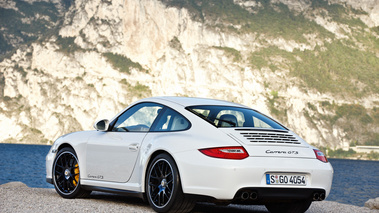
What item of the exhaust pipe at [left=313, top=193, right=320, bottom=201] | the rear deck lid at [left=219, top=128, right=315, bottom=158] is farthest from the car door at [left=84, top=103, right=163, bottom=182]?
the exhaust pipe at [left=313, top=193, right=320, bottom=201]

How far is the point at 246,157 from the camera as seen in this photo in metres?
5.64

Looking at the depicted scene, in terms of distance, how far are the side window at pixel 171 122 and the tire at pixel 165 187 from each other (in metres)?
0.43

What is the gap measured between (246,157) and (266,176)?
321mm

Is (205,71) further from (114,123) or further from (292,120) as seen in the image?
(114,123)

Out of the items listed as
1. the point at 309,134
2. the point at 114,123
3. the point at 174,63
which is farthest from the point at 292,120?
the point at 114,123

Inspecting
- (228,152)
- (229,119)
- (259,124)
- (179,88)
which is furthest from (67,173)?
(179,88)

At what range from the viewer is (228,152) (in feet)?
18.5

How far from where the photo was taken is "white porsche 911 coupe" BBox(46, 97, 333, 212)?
5.65 metres

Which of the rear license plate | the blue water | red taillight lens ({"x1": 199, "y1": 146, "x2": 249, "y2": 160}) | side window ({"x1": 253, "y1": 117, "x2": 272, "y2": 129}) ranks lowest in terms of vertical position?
the blue water

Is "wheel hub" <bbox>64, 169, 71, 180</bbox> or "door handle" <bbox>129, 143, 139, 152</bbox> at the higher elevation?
"door handle" <bbox>129, 143, 139, 152</bbox>

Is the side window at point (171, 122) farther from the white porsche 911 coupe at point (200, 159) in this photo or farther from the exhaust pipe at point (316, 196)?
the exhaust pipe at point (316, 196)

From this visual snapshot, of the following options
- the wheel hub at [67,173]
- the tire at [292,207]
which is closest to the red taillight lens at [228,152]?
the tire at [292,207]

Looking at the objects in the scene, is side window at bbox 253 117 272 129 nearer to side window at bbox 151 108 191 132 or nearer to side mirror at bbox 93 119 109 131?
side window at bbox 151 108 191 132

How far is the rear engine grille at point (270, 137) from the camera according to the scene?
595 cm
